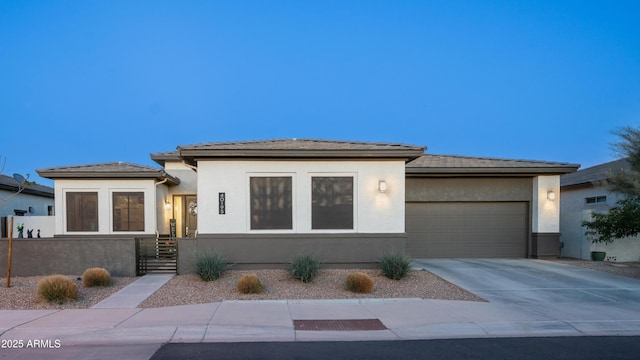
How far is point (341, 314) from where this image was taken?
774 centimetres

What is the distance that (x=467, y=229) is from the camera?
15375mm

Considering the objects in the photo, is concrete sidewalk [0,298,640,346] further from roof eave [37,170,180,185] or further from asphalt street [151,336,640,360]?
roof eave [37,170,180,185]

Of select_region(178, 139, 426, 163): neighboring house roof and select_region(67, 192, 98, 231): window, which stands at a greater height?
select_region(178, 139, 426, 163): neighboring house roof

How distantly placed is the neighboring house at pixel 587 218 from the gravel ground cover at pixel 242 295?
743 centimetres

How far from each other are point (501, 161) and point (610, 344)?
415 inches

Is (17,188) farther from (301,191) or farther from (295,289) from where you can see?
(295,289)

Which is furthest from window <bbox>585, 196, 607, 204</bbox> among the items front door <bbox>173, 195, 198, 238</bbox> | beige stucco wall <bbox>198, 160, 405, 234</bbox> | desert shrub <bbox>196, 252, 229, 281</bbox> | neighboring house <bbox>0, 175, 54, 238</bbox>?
neighboring house <bbox>0, 175, 54, 238</bbox>

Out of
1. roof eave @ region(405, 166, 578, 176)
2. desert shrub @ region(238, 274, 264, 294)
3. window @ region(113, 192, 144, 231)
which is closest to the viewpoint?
desert shrub @ region(238, 274, 264, 294)

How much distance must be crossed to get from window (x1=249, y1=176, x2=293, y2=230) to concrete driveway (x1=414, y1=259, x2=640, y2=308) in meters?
4.81

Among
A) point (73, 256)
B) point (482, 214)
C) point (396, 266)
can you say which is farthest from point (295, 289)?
point (482, 214)

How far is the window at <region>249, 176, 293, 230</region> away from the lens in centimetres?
1173

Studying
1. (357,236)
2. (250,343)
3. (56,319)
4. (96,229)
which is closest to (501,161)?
(357,236)

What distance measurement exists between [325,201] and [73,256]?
7.39 meters

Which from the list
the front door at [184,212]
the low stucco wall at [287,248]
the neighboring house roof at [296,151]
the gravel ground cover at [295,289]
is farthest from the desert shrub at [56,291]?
the front door at [184,212]
